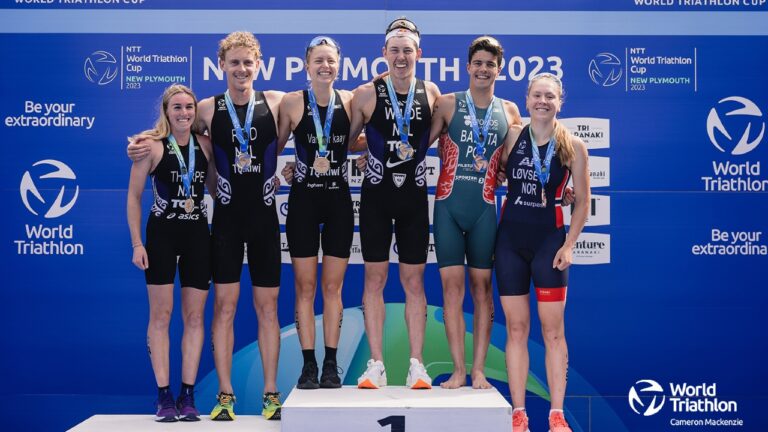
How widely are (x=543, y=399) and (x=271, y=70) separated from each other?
2.68 metres

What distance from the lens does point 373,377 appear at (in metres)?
4.53

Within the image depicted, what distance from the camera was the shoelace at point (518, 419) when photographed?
437cm

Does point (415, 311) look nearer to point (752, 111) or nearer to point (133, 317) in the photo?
point (133, 317)

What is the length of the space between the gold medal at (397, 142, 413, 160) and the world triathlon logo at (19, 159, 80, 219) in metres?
2.18

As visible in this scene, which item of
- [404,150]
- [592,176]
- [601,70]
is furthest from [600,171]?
[404,150]

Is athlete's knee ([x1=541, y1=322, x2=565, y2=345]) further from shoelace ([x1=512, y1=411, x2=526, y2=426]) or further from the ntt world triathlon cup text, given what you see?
the ntt world triathlon cup text

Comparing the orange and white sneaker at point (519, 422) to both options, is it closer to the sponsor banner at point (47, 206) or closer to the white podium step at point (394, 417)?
the white podium step at point (394, 417)

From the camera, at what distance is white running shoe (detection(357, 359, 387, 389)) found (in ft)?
14.8

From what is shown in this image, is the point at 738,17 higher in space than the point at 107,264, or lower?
higher

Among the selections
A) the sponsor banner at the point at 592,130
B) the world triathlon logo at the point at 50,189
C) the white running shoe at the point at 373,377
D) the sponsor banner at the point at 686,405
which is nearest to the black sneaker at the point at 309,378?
the white running shoe at the point at 373,377

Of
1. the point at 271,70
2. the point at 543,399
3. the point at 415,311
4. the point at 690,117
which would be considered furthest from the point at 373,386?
the point at 690,117

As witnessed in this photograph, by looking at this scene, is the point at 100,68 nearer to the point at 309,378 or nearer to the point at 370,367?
the point at 309,378

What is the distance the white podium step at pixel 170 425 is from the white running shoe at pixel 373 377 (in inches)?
19.3

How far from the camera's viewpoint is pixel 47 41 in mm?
5395
